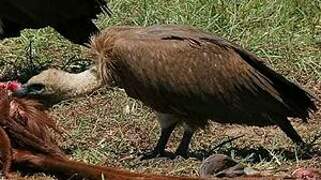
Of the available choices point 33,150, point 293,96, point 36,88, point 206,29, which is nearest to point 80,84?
point 36,88

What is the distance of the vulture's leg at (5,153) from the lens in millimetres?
3666

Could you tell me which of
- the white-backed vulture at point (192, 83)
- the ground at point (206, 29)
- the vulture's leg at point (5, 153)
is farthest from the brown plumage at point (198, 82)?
the vulture's leg at point (5, 153)

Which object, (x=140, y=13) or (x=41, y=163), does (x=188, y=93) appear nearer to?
(x=41, y=163)

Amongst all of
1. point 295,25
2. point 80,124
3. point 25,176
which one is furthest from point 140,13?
point 25,176

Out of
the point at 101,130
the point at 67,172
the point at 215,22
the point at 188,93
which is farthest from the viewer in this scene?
the point at 215,22

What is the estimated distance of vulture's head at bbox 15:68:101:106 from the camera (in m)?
5.29

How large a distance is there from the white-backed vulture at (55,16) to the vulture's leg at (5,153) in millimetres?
3662

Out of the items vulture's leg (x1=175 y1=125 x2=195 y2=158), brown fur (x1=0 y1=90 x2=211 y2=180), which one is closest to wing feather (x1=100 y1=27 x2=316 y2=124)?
vulture's leg (x1=175 y1=125 x2=195 y2=158)

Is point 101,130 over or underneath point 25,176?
over

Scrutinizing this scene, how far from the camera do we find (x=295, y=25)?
26.7 feet

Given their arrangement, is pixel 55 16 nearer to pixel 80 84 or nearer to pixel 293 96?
pixel 80 84

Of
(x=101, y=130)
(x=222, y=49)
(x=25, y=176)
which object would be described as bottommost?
(x=25, y=176)

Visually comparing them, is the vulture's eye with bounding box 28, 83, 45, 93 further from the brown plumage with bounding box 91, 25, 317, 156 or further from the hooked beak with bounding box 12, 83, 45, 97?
the brown plumage with bounding box 91, 25, 317, 156

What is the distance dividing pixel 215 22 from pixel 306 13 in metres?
0.85
